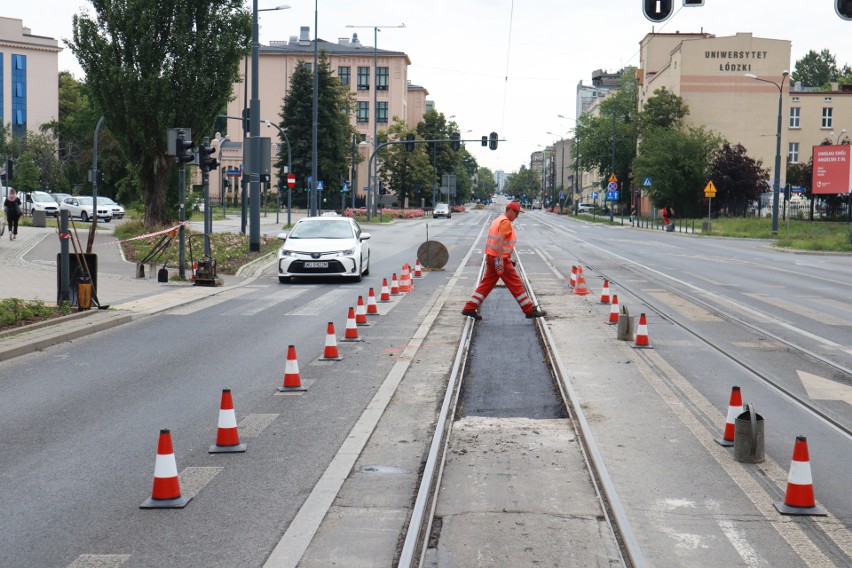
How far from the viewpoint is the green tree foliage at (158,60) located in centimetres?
3048

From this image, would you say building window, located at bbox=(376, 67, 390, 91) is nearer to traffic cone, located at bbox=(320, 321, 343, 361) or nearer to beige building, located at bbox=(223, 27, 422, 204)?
beige building, located at bbox=(223, 27, 422, 204)

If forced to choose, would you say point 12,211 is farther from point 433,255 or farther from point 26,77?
point 26,77

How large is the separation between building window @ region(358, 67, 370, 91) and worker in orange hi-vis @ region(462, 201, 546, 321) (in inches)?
4096

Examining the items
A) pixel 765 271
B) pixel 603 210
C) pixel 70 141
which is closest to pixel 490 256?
pixel 765 271

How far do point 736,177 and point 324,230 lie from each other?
51.9 meters

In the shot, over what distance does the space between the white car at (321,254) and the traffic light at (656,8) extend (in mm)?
8837

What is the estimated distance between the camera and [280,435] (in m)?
7.64

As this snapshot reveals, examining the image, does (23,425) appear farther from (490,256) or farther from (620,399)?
(490,256)

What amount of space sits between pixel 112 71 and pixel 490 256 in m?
20.4

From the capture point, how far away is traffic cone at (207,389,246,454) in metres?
7.11

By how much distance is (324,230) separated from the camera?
23.5 metres

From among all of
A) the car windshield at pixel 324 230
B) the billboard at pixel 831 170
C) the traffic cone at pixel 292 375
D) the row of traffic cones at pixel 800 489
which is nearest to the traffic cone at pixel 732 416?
the row of traffic cones at pixel 800 489

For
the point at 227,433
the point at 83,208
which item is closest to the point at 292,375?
the point at 227,433

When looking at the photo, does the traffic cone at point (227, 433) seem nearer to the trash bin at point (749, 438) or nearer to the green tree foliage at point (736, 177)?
the trash bin at point (749, 438)
